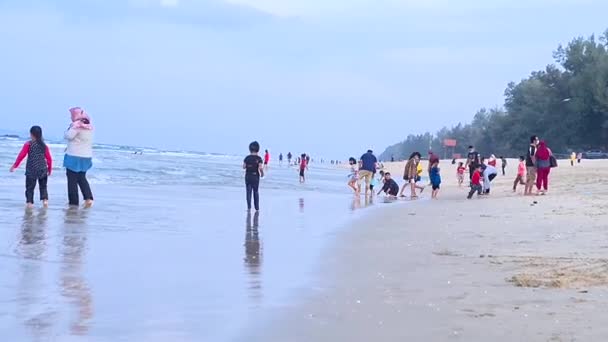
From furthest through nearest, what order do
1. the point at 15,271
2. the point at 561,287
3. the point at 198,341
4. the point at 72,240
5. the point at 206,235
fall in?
the point at 206,235, the point at 72,240, the point at 15,271, the point at 561,287, the point at 198,341

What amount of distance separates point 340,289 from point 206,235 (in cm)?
449

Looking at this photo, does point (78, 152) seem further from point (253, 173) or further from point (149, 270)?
point (149, 270)

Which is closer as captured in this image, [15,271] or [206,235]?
[15,271]

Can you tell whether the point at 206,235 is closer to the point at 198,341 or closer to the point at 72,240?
the point at 72,240

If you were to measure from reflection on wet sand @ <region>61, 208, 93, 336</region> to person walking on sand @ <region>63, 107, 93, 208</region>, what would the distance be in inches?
107

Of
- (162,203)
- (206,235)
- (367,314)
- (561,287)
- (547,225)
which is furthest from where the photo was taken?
(162,203)

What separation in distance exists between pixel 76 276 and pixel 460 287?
3335 mm

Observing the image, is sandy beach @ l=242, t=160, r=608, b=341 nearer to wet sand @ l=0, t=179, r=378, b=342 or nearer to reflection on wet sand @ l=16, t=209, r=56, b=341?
wet sand @ l=0, t=179, r=378, b=342

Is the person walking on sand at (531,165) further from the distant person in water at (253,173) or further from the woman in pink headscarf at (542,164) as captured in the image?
the distant person in water at (253,173)

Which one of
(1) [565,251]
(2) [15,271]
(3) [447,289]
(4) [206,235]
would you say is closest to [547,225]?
(1) [565,251]

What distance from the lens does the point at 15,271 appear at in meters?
7.29

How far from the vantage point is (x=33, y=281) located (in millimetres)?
6820

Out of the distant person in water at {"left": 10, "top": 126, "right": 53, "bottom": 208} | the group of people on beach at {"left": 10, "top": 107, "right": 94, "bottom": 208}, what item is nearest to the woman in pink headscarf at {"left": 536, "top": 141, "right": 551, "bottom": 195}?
the group of people on beach at {"left": 10, "top": 107, "right": 94, "bottom": 208}

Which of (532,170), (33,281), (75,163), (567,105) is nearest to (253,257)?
(33,281)
